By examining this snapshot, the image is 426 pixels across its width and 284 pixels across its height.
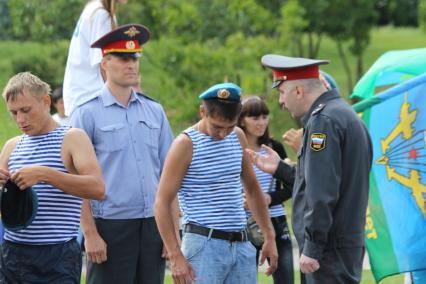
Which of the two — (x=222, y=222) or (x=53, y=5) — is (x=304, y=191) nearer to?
(x=222, y=222)

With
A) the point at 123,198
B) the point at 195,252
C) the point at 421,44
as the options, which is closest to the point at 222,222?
the point at 195,252

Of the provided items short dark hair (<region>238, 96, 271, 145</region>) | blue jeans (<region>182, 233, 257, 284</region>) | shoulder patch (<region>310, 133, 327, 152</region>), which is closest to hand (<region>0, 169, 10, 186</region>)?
blue jeans (<region>182, 233, 257, 284</region>)

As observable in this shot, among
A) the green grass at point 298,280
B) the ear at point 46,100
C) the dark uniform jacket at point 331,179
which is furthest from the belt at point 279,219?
the ear at point 46,100

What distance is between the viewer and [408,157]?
7578mm

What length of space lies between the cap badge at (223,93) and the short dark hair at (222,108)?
0.03 metres

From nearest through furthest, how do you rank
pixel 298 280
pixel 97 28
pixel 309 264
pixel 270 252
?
pixel 309 264 → pixel 270 252 → pixel 97 28 → pixel 298 280

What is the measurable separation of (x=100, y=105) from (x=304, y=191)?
1.45 meters

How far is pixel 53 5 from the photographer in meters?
19.3

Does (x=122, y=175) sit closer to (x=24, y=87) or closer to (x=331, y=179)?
(x=24, y=87)

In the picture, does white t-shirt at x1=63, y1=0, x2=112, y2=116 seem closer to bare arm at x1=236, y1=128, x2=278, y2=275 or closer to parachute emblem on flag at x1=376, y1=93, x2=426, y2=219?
bare arm at x1=236, y1=128, x2=278, y2=275

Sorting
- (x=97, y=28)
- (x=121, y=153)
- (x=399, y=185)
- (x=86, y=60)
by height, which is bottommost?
(x=399, y=185)

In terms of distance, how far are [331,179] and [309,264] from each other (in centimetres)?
51

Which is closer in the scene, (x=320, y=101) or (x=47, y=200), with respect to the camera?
(x=47, y=200)

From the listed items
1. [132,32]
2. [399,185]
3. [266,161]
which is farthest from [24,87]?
[399,185]
